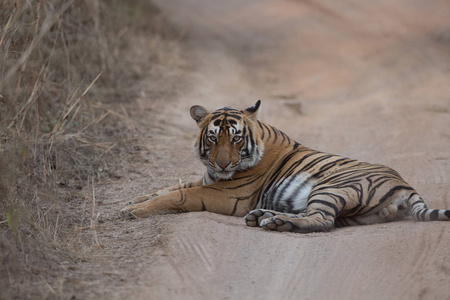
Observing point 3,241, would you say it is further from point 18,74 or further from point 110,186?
point 110,186

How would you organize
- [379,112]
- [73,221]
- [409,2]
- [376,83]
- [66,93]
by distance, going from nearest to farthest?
[73,221] < [66,93] < [379,112] < [376,83] < [409,2]

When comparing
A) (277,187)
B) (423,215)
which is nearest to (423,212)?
(423,215)

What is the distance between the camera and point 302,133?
8047mm

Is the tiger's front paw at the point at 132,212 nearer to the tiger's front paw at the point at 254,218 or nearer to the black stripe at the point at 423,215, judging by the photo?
the tiger's front paw at the point at 254,218

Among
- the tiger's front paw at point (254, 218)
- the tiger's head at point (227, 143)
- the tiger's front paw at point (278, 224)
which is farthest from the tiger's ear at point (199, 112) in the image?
the tiger's front paw at point (278, 224)

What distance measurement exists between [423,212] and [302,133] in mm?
3815

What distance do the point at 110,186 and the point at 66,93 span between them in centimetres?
176

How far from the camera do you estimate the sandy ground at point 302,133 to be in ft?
11.2

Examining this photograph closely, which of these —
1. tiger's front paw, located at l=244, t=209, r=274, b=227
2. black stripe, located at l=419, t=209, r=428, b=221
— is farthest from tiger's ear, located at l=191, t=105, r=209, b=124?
black stripe, located at l=419, t=209, r=428, b=221

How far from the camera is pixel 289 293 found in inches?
129

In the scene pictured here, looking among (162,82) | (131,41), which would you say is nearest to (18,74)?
(162,82)

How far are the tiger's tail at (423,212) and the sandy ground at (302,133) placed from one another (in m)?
0.09

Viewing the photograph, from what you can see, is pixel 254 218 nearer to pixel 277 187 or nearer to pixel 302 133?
pixel 277 187

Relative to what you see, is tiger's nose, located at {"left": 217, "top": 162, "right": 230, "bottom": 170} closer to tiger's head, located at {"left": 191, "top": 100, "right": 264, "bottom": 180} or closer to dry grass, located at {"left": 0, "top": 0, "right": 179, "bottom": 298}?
tiger's head, located at {"left": 191, "top": 100, "right": 264, "bottom": 180}
